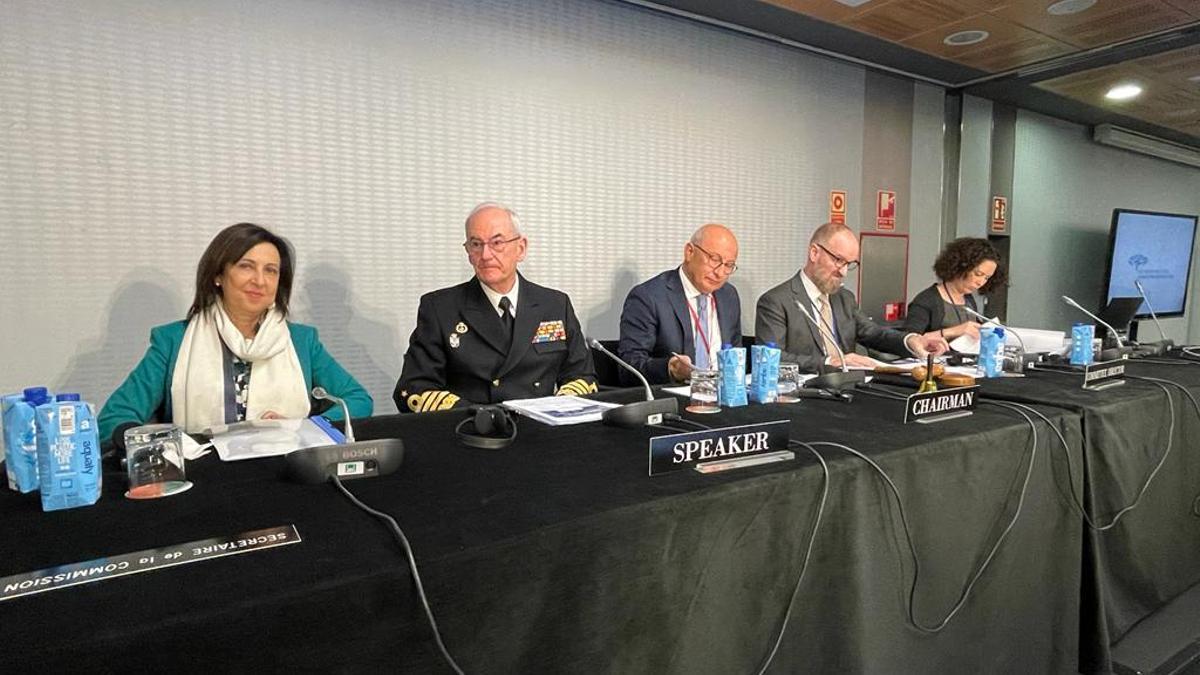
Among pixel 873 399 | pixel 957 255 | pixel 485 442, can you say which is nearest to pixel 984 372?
pixel 873 399

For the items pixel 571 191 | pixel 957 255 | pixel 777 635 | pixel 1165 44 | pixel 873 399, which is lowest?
pixel 777 635

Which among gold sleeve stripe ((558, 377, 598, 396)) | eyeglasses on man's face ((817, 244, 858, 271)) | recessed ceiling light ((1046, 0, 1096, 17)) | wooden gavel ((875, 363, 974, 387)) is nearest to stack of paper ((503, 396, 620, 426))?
gold sleeve stripe ((558, 377, 598, 396))

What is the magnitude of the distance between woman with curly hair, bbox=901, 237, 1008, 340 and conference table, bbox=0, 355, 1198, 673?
58.4 inches

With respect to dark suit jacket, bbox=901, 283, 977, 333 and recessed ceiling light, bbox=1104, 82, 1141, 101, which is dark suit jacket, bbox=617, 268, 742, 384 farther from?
recessed ceiling light, bbox=1104, 82, 1141, 101

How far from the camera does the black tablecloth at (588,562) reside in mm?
709

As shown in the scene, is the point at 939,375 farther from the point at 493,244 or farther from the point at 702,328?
the point at 493,244

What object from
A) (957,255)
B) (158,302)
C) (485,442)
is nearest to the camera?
(485,442)

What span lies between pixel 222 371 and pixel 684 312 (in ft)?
5.12

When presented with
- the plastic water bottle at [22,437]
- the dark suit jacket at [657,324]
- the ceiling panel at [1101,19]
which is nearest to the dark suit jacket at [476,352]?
the dark suit jacket at [657,324]

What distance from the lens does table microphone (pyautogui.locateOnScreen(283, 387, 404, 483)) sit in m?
1.03

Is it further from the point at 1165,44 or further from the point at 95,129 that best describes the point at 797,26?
the point at 95,129

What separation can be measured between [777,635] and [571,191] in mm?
2545

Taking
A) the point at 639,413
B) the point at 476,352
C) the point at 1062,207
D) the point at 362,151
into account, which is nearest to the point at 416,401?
the point at 476,352

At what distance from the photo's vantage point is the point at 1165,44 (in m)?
3.60
